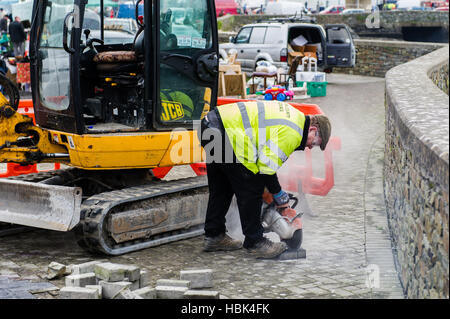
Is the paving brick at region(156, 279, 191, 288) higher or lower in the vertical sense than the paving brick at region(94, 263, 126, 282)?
lower

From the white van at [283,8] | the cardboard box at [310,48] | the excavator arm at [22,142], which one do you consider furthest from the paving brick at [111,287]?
the white van at [283,8]

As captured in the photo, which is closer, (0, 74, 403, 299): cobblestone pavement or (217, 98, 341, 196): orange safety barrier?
(0, 74, 403, 299): cobblestone pavement

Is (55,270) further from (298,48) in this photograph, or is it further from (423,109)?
(298,48)

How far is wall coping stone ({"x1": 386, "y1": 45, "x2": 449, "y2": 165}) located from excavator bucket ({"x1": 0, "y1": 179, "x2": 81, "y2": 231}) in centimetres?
308

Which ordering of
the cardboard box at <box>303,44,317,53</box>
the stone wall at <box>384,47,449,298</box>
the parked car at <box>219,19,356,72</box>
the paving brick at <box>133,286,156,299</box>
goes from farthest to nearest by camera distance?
the cardboard box at <box>303,44,317,53</box>
the parked car at <box>219,19,356,72</box>
the paving brick at <box>133,286,156,299</box>
the stone wall at <box>384,47,449,298</box>

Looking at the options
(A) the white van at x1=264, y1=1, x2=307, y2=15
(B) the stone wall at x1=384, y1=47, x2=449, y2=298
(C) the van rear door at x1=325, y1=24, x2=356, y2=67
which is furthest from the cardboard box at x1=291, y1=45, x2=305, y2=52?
(A) the white van at x1=264, y1=1, x2=307, y2=15

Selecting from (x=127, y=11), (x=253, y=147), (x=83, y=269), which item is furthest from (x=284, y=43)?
(x=83, y=269)

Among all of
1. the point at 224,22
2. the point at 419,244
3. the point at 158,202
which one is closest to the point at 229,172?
the point at 158,202

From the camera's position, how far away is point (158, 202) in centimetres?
750

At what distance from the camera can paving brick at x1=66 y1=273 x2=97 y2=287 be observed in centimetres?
572

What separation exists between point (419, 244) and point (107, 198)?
10.9 feet

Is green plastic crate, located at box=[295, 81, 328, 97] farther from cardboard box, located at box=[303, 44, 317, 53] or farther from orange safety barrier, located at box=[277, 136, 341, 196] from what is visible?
orange safety barrier, located at box=[277, 136, 341, 196]

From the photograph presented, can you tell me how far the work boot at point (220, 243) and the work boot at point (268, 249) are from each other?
0.33 m

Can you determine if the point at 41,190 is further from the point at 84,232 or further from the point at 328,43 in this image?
the point at 328,43
